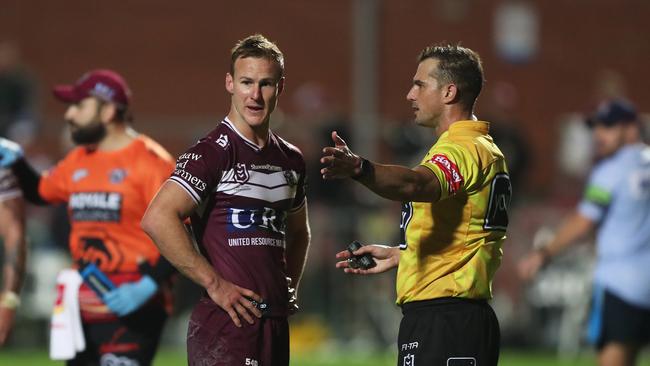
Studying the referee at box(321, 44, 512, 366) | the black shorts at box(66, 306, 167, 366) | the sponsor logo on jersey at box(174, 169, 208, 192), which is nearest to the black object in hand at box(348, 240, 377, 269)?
the referee at box(321, 44, 512, 366)

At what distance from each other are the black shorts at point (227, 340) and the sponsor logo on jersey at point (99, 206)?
62.3 inches

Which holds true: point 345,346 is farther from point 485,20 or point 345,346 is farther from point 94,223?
point 485,20

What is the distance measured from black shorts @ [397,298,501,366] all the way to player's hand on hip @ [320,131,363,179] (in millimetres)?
1046

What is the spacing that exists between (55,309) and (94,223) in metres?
0.58

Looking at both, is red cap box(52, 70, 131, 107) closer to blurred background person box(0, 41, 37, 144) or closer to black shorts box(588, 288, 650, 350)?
black shorts box(588, 288, 650, 350)

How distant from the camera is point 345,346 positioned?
1501cm

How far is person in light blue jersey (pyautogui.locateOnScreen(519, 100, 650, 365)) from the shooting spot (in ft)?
31.6

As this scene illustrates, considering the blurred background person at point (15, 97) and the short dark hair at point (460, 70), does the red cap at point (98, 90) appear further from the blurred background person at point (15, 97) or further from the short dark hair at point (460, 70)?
the blurred background person at point (15, 97)

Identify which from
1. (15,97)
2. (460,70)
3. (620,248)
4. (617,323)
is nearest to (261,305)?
(460,70)

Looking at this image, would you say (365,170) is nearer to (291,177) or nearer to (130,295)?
(291,177)

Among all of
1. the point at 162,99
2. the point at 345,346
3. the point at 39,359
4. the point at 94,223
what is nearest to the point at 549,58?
the point at 162,99

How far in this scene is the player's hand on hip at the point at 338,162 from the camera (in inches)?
219

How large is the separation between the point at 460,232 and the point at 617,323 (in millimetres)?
3730

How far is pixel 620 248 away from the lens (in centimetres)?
977
